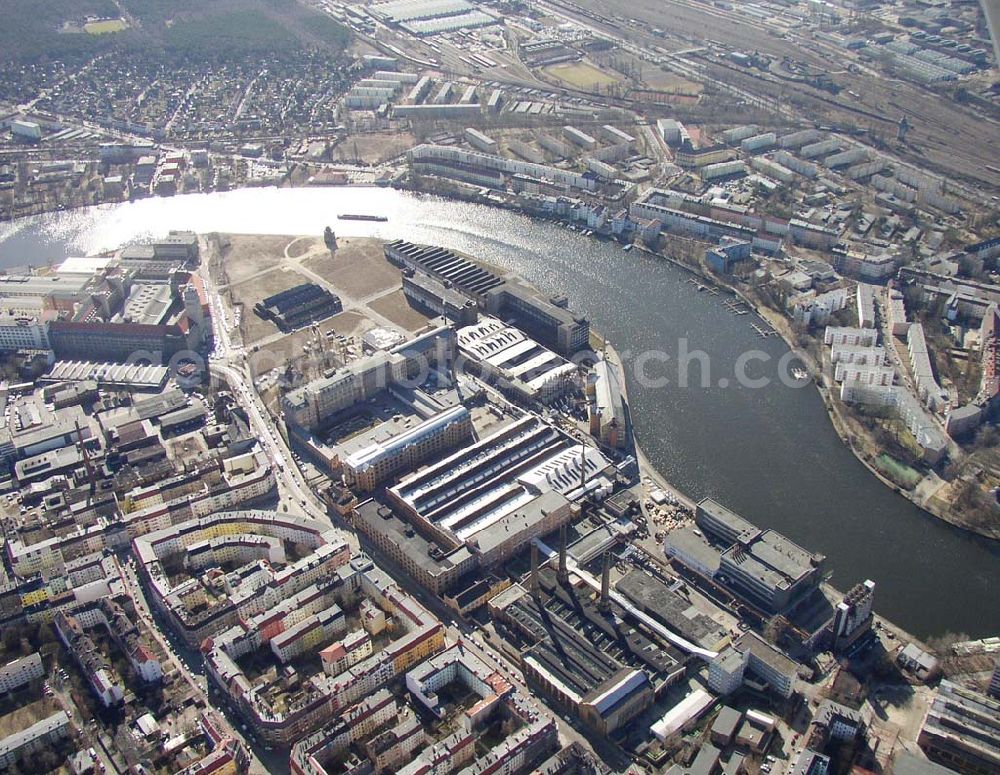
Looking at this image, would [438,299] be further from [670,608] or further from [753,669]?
[753,669]

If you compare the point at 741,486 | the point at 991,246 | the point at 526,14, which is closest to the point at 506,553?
the point at 741,486

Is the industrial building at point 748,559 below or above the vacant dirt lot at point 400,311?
above

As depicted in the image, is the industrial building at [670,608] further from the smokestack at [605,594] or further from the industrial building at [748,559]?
the industrial building at [748,559]

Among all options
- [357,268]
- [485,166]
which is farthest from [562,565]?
[485,166]

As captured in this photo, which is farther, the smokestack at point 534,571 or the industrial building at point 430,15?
the industrial building at point 430,15

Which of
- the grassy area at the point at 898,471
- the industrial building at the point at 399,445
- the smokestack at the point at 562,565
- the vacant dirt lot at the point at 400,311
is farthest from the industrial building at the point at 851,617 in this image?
the vacant dirt lot at the point at 400,311

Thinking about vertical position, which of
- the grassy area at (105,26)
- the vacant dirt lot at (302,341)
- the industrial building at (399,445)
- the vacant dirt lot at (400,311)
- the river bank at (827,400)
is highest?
the river bank at (827,400)

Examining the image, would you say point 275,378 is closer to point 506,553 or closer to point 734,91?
point 506,553
